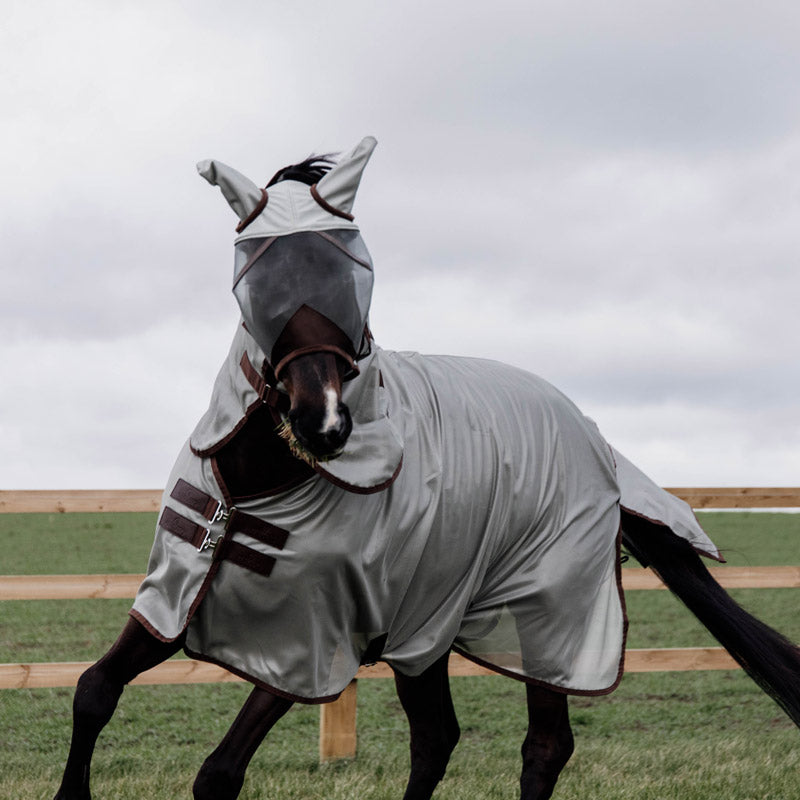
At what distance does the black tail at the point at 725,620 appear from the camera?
3.61 m

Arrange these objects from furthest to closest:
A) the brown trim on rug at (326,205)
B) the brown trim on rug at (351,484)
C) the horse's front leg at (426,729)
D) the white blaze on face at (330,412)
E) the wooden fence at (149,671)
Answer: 1. the wooden fence at (149,671)
2. the horse's front leg at (426,729)
3. the brown trim on rug at (351,484)
4. the brown trim on rug at (326,205)
5. the white blaze on face at (330,412)

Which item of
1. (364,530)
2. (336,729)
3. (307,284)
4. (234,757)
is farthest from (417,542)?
(336,729)

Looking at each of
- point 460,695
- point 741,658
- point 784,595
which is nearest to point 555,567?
point 741,658

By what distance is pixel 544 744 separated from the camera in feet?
10.9

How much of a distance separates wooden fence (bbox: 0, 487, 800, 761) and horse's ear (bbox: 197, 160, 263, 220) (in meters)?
2.63

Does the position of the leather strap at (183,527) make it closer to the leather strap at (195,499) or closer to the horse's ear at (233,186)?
the leather strap at (195,499)

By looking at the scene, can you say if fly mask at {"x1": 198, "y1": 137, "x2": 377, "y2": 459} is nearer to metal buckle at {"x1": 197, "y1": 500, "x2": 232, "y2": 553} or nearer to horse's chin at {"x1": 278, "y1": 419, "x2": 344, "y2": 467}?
horse's chin at {"x1": 278, "y1": 419, "x2": 344, "y2": 467}

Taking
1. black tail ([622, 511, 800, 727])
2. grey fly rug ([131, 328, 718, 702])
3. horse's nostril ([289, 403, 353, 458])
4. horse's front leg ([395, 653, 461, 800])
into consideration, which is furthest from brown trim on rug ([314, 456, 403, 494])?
black tail ([622, 511, 800, 727])

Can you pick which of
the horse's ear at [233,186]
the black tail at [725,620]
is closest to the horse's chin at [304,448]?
the horse's ear at [233,186]

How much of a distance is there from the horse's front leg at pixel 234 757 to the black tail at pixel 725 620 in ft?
5.24

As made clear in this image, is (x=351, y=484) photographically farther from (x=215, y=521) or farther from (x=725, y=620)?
(x=725, y=620)

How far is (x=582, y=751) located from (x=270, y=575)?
10.4ft

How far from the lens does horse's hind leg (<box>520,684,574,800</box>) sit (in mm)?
3285

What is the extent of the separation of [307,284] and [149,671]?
310 cm
